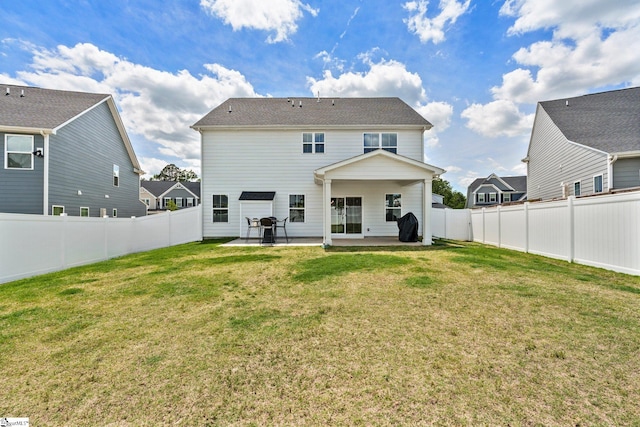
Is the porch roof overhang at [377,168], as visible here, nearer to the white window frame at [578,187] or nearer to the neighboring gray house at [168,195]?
the white window frame at [578,187]

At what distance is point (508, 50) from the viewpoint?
1277 cm

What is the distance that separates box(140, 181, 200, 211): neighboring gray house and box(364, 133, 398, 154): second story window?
34.1m

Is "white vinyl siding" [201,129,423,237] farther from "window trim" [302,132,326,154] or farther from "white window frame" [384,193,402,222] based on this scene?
"window trim" [302,132,326,154]

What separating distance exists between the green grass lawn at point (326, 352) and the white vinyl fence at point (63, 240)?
98cm

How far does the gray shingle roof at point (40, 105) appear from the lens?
11.4 metres

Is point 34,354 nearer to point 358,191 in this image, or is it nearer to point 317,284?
point 317,284

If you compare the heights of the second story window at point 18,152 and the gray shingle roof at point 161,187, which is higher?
the gray shingle roof at point 161,187

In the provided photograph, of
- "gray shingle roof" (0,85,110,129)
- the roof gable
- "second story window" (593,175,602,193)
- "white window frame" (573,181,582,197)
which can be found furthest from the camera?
"white window frame" (573,181,582,197)

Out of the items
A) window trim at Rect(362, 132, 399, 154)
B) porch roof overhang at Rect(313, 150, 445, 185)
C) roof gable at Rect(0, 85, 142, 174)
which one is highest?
roof gable at Rect(0, 85, 142, 174)

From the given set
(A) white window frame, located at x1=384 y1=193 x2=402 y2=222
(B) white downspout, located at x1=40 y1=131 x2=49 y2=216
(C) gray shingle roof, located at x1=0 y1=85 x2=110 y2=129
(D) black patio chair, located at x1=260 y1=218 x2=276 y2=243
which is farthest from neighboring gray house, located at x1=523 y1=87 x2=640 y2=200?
(C) gray shingle roof, located at x1=0 y1=85 x2=110 y2=129

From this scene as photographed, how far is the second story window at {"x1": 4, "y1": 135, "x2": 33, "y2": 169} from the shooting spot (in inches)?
437

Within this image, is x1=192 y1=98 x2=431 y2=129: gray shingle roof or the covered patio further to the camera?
x1=192 y1=98 x2=431 y2=129: gray shingle roof

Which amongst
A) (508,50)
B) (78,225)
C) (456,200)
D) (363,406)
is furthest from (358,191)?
(456,200)

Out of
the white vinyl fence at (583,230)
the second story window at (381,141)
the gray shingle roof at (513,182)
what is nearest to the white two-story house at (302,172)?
the second story window at (381,141)
